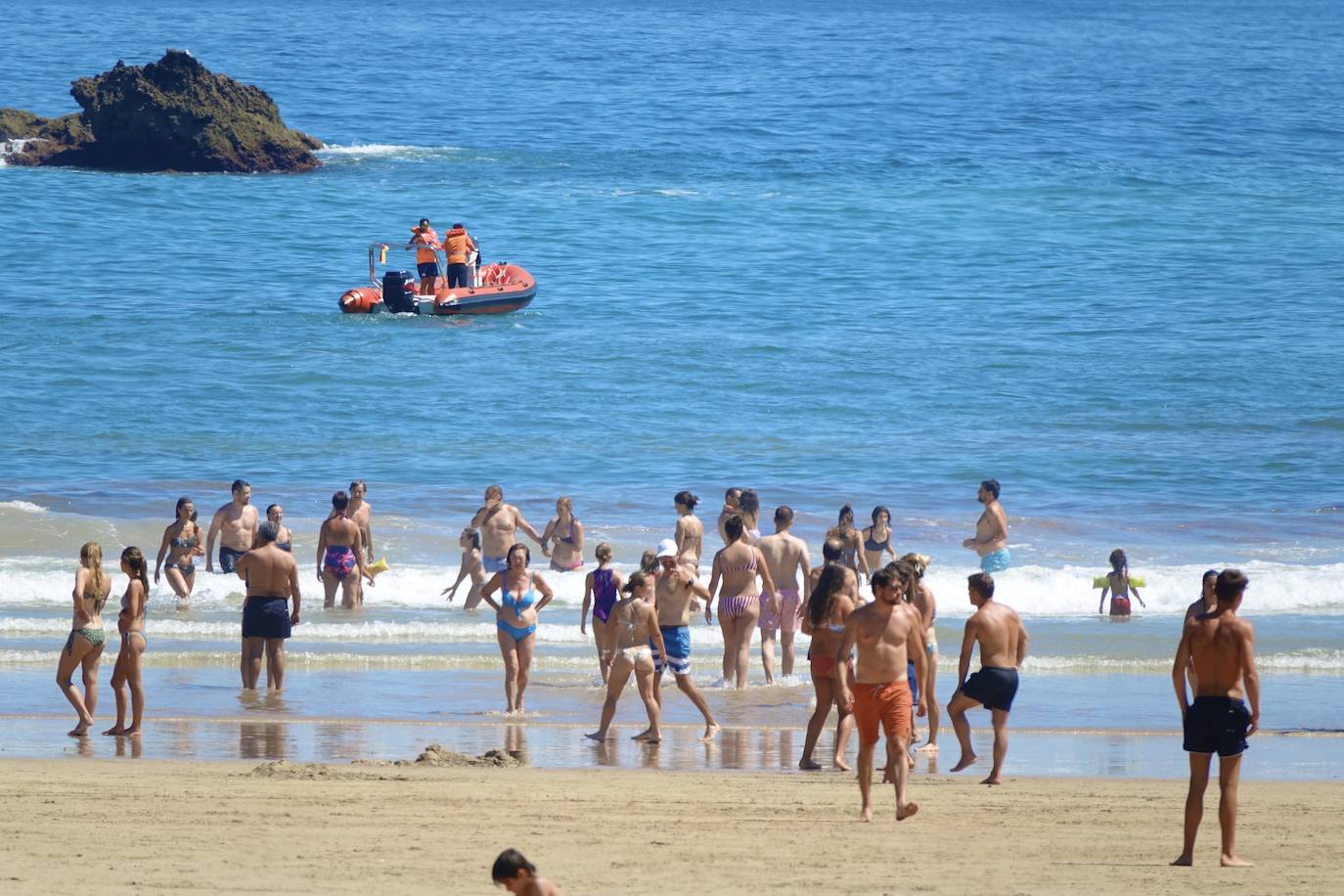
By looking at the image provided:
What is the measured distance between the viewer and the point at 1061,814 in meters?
7.62

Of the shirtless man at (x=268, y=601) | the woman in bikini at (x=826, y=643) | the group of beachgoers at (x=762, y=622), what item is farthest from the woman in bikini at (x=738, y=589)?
the shirtless man at (x=268, y=601)

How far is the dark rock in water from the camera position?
3950cm

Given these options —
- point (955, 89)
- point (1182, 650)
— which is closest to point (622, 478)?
point (1182, 650)

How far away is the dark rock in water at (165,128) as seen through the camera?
39.5 meters

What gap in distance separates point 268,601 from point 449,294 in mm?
18104

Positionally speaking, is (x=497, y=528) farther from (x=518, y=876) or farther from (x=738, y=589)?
(x=518, y=876)

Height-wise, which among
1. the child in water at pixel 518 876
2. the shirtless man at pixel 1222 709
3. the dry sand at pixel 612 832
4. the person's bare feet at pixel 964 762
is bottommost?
the dry sand at pixel 612 832

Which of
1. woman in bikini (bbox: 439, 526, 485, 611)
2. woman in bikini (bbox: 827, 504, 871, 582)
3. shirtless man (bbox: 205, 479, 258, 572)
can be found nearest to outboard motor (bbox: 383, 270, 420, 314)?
shirtless man (bbox: 205, 479, 258, 572)

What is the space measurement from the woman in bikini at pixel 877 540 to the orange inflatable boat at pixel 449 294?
16.0 metres

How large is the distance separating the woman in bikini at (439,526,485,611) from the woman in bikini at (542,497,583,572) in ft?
1.94

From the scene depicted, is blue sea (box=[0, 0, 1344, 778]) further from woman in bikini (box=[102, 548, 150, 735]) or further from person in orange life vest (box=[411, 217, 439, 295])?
person in orange life vest (box=[411, 217, 439, 295])

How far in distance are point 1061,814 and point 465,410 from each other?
681 inches

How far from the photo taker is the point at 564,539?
1477cm

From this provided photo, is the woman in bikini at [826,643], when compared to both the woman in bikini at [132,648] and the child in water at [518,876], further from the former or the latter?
the child in water at [518,876]
